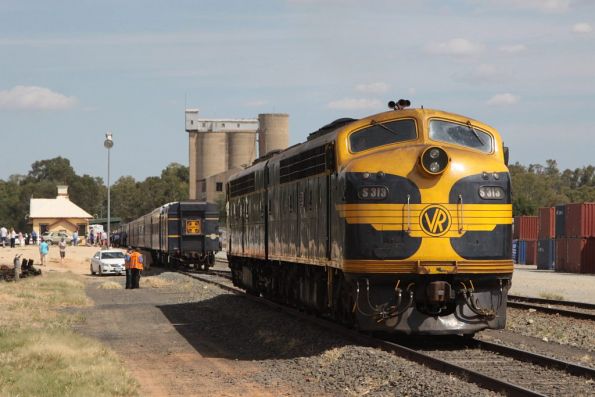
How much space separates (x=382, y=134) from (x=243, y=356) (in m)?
4.43

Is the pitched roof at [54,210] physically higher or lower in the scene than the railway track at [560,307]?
higher

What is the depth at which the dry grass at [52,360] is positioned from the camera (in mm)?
13070

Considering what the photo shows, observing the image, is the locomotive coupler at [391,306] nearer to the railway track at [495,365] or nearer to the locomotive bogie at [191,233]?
the railway track at [495,365]

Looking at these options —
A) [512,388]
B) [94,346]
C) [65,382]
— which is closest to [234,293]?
[94,346]

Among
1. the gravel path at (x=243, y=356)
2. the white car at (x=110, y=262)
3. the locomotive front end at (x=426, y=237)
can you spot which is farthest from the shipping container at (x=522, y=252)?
the locomotive front end at (x=426, y=237)

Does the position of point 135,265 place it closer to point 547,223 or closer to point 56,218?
point 547,223

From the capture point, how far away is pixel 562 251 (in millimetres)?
53969

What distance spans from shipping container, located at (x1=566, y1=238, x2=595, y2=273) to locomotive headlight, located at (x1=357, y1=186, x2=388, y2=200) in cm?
3767

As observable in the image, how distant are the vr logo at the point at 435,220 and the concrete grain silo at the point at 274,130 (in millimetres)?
141690

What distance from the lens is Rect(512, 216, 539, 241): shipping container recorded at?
6488 centimetres

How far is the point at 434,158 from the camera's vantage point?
1614 centimetres

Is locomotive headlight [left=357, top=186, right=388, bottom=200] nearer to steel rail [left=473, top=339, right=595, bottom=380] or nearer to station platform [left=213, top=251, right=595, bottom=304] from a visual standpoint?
steel rail [left=473, top=339, right=595, bottom=380]

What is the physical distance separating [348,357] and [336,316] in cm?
357

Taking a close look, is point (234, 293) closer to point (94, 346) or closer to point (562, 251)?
point (94, 346)
